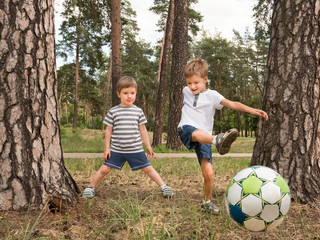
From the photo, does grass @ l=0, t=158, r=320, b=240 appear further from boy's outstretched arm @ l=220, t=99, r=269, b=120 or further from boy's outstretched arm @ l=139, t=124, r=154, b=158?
boy's outstretched arm @ l=220, t=99, r=269, b=120

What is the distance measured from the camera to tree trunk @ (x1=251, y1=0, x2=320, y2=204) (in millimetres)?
3701

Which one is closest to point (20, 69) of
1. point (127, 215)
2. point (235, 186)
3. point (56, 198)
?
point (56, 198)

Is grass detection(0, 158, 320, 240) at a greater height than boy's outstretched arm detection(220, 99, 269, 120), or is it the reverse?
boy's outstretched arm detection(220, 99, 269, 120)

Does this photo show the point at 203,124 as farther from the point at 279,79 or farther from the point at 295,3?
the point at 295,3

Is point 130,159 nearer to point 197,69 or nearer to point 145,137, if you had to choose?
point 145,137

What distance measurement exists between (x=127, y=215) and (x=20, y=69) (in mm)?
1871

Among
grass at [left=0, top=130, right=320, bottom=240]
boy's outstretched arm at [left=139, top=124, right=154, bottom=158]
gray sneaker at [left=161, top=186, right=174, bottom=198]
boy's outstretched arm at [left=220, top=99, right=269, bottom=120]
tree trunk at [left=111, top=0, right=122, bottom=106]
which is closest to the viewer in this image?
grass at [left=0, top=130, right=320, bottom=240]

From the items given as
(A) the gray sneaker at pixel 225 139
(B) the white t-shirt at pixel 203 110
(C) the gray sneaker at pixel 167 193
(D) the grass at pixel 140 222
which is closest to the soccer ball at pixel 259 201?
(D) the grass at pixel 140 222

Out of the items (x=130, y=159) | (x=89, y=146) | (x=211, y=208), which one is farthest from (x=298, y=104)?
(x=89, y=146)

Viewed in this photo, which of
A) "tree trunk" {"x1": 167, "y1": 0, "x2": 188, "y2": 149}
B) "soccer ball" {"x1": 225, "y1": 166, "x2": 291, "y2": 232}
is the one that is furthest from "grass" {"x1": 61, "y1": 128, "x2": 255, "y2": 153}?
"soccer ball" {"x1": 225, "y1": 166, "x2": 291, "y2": 232}

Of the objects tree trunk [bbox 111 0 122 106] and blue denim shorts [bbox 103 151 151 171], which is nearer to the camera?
blue denim shorts [bbox 103 151 151 171]

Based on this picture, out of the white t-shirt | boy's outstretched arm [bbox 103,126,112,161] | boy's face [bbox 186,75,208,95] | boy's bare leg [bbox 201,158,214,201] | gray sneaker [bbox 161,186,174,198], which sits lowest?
gray sneaker [bbox 161,186,174,198]

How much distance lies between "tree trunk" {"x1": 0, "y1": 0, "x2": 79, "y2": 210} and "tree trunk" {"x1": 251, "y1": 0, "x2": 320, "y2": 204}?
2.68m

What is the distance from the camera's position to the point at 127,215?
3.03 m
